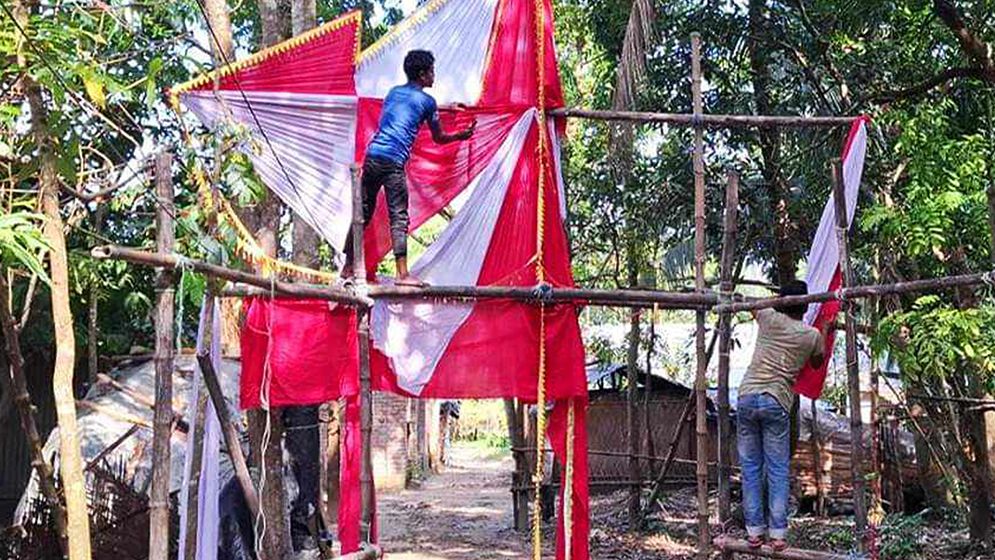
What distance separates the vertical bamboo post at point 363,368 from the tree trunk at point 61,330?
1.75m

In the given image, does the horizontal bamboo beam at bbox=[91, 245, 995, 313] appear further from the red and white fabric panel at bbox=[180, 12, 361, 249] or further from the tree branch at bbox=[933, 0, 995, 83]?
the tree branch at bbox=[933, 0, 995, 83]

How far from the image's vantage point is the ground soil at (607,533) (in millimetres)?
9172

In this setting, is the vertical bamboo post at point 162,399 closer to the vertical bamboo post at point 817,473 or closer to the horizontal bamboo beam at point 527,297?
the horizontal bamboo beam at point 527,297

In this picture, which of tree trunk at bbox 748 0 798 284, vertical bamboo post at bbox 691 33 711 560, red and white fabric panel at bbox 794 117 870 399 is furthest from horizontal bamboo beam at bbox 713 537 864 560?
tree trunk at bbox 748 0 798 284

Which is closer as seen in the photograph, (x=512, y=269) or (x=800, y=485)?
(x=512, y=269)

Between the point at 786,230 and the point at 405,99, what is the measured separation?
5697mm

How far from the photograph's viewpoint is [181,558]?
458 cm

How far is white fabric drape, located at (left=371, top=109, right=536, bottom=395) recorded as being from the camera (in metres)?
6.09

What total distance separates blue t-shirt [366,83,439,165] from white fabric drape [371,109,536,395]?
2.41ft

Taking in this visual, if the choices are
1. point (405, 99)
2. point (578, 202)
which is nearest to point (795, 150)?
point (578, 202)

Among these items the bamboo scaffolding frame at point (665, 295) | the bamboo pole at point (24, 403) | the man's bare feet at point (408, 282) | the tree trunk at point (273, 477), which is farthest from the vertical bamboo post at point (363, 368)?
the bamboo pole at point (24, 403)

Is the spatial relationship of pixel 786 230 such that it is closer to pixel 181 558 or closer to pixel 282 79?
pixel 282 79

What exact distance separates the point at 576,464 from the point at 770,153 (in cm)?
470

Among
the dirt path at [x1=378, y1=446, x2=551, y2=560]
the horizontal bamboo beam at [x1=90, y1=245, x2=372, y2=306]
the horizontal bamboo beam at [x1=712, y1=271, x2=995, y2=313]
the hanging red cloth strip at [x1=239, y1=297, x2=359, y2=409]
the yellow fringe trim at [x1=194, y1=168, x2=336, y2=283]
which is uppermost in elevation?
the yellow fringe trim at [x1=194, y1=168, x2=336, y2=283]
